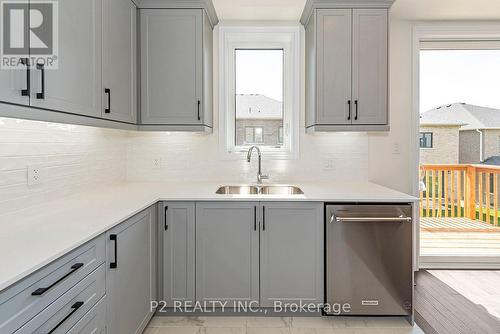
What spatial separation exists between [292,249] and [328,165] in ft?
3.52

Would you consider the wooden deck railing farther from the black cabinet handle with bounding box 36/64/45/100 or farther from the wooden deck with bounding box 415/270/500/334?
the black cabinet handle with bounding box 36/64/45/100

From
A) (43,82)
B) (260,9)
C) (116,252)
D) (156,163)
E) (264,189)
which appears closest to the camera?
(43,82)

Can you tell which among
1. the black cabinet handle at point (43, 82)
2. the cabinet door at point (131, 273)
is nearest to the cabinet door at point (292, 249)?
the cabinet door at point (131, 273)

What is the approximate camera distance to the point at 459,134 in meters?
3.44

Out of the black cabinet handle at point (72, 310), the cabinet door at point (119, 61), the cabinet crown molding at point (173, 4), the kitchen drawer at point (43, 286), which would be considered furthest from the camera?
the cabinet crown molding at point (173, 4)

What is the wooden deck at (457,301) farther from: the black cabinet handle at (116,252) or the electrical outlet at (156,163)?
the electrical outlet at (156,163)

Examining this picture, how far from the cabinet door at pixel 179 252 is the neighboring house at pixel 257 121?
1145 mm

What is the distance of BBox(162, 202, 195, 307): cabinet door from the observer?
2.37m

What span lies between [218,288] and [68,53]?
1.73 meters

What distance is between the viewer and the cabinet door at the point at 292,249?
235 cm

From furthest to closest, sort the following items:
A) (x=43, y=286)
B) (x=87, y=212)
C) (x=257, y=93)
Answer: (x=257, y=93) → (x=87, y=212) → (x=43, y=286)

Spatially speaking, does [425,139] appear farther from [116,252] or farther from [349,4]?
[116,252]

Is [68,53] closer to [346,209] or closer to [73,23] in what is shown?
[73,23]

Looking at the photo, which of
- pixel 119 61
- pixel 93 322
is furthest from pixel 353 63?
pixel 93 322
